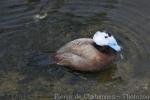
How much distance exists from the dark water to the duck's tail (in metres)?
0.10

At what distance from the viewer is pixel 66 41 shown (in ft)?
29.8

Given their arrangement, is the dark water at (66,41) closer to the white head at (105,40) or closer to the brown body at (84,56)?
the brown body at (84,56)

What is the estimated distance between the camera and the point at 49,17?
9.72 m

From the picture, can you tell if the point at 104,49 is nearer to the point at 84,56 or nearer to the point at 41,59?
the point at 84,56

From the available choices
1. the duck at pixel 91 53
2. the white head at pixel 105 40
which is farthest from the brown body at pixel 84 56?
the white head at pixel 105 40

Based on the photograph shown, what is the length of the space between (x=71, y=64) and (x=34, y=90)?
836 mm

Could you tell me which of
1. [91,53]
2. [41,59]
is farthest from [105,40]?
[41,59]

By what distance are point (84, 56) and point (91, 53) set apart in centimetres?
14

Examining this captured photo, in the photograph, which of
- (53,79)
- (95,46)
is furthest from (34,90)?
(95,46)

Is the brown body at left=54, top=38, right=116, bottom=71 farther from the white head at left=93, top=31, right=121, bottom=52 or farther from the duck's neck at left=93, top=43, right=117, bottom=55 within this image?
the white head at left=93, top=31, right=121, bottom=52

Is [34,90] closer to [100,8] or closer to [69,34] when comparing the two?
Result: [69,34]

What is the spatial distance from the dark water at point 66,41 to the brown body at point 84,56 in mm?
175

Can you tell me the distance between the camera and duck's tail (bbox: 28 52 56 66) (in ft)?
28.3

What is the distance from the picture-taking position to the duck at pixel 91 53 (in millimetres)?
8281
